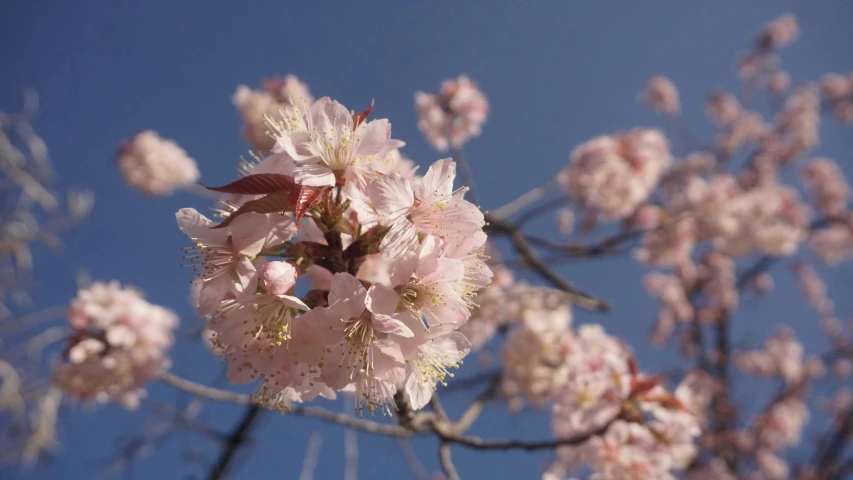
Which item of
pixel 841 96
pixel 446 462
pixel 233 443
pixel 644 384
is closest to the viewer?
pixel 446 462

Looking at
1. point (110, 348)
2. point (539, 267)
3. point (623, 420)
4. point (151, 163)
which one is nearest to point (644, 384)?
point (623, 420)

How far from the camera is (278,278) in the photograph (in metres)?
0.95

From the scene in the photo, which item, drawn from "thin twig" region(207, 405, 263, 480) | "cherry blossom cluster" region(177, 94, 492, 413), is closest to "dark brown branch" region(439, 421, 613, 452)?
"cherry blossom cluster" region(177, 94, 492, 413)

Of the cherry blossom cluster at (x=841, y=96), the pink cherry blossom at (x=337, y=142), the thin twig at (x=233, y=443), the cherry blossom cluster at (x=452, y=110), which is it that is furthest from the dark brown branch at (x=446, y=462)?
the cherry blossom cluster at (x=841, y=96)

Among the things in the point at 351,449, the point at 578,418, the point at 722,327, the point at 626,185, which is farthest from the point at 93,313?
the point at 722,327

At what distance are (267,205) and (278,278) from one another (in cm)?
16

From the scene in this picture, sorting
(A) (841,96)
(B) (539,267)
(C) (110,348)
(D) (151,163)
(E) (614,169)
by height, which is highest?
(A) (841,96)

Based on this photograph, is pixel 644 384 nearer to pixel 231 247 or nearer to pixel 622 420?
pixel 622 420

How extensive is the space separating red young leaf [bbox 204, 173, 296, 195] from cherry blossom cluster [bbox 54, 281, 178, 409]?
6.62 feet

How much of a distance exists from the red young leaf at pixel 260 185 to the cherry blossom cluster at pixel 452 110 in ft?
10.5

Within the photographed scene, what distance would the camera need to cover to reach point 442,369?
1.20m

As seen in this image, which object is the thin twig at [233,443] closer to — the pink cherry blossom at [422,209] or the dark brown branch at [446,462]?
the dark brown branch at [446,462]

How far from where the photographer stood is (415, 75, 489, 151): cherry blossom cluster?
4089 mm

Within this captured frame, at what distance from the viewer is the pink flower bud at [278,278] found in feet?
3.11
